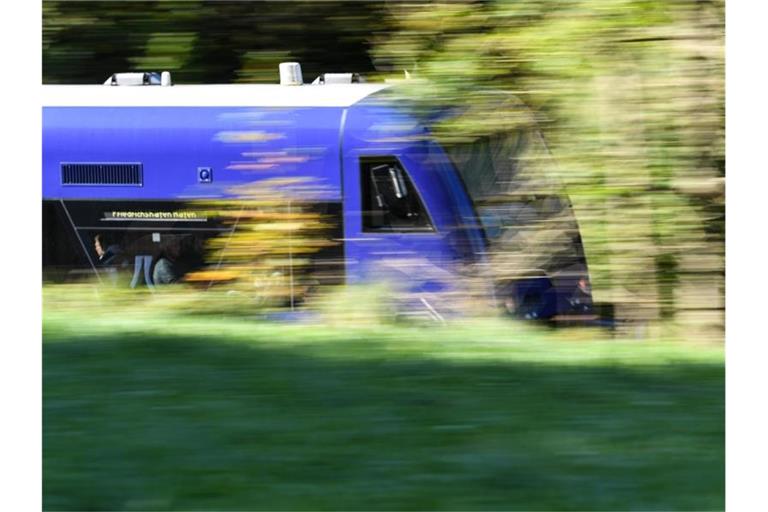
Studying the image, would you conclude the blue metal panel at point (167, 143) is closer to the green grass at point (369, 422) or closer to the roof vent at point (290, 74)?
the roof vent at point (290, 74)

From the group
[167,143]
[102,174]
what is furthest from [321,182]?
[102,174]

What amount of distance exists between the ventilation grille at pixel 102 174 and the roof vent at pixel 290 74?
1514 millimetres

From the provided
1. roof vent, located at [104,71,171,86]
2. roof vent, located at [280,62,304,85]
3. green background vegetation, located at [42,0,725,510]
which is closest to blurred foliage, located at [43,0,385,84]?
green background vegetation, located at [42,0,725,510]

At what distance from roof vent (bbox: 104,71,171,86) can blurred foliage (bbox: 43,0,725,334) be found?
223cm

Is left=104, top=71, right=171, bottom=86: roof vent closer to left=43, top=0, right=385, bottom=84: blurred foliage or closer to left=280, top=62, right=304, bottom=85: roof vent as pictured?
left=43, top=0, right=385, bottom=84: blurred foliage

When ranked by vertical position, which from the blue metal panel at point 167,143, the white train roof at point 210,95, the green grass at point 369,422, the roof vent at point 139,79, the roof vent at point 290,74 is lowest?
the green grass at point 369,422

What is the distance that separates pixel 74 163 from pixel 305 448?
16.6 ft

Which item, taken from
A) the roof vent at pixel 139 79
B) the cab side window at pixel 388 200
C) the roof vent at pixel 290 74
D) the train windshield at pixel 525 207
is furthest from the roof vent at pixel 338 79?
the train windshield at pixel 525 207

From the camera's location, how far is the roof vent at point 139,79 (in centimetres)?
860

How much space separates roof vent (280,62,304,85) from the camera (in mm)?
8008

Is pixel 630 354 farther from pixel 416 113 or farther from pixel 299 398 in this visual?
pixel 416 113

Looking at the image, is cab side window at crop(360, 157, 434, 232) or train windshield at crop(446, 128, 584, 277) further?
cab side window at crop(360, 157, 434, 232)

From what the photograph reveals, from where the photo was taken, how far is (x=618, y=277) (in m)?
6.71

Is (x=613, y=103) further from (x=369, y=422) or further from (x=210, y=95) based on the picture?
(x=210, y=95)
